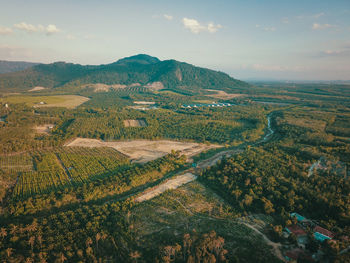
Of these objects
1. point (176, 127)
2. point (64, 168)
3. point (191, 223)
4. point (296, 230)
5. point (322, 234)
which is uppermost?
point (176, 127)

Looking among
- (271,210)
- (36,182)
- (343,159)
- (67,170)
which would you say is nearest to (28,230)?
(36,182)

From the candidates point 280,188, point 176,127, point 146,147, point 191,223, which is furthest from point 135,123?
point 280,188

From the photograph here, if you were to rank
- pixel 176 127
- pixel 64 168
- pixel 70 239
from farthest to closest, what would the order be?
pixel 176 127 < pixel 64 168 < pixel 70 239

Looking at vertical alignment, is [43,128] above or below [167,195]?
above

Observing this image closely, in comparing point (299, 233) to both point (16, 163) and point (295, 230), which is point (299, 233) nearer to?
point (295, 230)

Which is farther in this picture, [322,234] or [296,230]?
[296,230]

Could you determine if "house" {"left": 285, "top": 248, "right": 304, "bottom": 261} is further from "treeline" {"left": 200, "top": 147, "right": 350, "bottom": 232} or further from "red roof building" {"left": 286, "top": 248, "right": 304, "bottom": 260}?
"treeline" {"left": 200, "top": 147, "right": 350, "bottom": 232}

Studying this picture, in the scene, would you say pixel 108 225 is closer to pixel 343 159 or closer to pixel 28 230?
pixel 28 230
